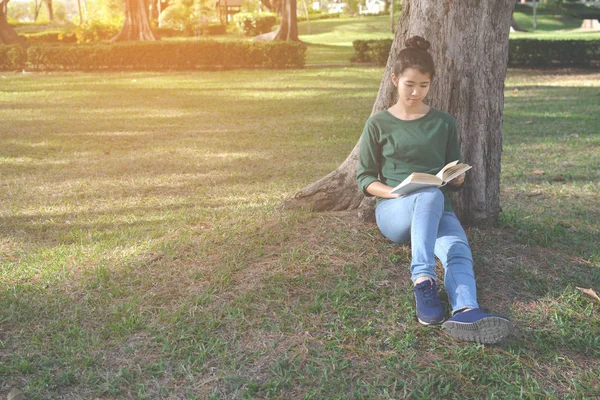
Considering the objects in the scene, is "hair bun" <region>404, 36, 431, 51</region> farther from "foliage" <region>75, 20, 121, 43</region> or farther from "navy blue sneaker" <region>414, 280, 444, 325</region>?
"foliage" <region>75, 20, 121, 43</region>

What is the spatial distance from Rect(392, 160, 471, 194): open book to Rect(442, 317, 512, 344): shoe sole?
2.47ft

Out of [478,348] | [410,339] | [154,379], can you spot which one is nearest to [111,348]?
[154,379]

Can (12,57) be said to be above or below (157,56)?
above

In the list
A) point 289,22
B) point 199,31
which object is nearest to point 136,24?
point 289,22

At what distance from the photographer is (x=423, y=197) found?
360 cm

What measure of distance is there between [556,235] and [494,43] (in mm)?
1610

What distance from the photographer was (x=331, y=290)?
3.74 metres

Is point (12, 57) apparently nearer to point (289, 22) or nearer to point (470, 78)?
point (289, 22)

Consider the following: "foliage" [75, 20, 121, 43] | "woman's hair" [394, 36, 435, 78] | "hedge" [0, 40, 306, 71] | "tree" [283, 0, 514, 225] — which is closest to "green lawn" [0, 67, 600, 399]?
"tree" [283, 0, 514, 225]

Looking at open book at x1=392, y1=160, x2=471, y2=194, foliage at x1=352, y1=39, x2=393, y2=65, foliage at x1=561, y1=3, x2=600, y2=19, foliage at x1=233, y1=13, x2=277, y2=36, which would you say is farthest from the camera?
foliage at x1=561, y1=3, x2=600, y2=19

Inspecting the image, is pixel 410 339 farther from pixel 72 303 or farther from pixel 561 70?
pixel 561 70

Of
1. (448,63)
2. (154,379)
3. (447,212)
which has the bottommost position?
(154,379)

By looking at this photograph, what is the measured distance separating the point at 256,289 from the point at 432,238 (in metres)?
1.06

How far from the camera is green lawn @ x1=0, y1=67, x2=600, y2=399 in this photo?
122 inches
